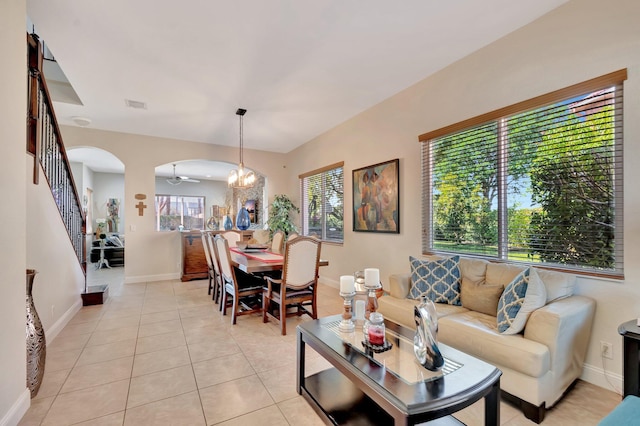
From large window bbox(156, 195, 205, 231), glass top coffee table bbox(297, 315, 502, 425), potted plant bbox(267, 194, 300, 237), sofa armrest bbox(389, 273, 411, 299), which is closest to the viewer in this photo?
glass top coffee table bbox(297, 315, 502, 425)

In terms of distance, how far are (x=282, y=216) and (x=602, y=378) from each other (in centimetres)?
539

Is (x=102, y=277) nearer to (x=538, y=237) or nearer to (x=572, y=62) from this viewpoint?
(x=538, y=237)

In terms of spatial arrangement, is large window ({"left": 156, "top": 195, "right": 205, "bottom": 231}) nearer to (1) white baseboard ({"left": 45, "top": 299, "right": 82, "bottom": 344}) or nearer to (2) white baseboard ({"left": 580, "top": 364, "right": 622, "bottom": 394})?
(1) white baseboard ({"left": 45, "top": 299, "right": 82, "bottom": 344})

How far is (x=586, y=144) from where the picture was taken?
2.29 meters

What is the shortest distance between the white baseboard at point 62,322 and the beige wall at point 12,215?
139cm

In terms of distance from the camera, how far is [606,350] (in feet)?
7.02

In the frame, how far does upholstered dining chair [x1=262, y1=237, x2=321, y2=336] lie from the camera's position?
316 centimetres

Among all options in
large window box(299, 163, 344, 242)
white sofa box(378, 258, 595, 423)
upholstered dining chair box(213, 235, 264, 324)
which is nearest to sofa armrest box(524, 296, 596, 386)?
white sofa box(378, 258, 595, 423)

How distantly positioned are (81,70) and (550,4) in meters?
4.68

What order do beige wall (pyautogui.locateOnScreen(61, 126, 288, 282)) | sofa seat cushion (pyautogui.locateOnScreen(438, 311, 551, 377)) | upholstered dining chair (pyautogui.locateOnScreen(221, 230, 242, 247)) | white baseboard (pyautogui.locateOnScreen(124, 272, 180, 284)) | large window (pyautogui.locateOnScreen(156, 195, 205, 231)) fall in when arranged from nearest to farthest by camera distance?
sofa seat cushion (pyautogui.locateOnScreen(438, 311, 551, 377)), upholstered dining chair (pyautogui.locateOnScreen(221, 230, 242, 247)), beige wall (pyautogui.locateOnScreen(61, 126, 288, 282)), white baseboard (pyautogui.locateOnScreen(124, 272, 180, 284)), large window (pyautogui.locateOnScreen(156, 195, 205, 231))

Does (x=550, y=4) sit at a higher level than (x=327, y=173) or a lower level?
higher

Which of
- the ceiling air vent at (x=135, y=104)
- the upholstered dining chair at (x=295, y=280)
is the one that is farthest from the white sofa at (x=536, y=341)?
the ceiling air vent at (x=135, y=104)

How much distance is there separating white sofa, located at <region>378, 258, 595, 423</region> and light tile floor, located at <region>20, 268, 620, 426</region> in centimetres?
16

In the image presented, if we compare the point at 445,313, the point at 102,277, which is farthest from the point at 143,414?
the point at 102,277
